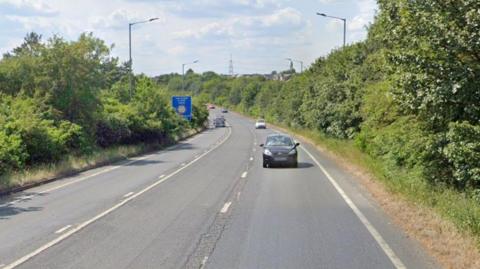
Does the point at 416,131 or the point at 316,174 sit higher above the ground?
the point at 416,131

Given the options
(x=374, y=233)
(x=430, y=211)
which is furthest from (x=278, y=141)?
(x=374, y=233)

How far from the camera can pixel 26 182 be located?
23359 millimetres

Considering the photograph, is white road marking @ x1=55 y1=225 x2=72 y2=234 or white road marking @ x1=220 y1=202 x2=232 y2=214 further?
white road marking @ x1=220 y1=202 x2=232 y2=214

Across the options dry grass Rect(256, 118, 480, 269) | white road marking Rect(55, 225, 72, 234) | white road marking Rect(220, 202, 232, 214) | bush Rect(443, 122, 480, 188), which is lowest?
white road marking Rect(220, 202, 232, 214)

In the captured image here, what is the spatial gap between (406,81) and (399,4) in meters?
2.06

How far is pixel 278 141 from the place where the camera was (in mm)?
31391

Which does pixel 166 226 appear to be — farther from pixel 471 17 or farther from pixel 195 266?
pixel 471 17

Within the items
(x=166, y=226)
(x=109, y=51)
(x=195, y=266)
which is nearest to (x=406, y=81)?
(x=166, y=226)

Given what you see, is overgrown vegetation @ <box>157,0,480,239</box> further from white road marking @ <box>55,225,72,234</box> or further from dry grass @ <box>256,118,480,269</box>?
white road marking @ <box>55,225,72,234</box>

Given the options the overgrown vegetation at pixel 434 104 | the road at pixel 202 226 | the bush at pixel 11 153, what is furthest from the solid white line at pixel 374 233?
the bush at pixel 11 153

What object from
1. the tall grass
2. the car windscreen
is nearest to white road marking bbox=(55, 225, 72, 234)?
the tall grass

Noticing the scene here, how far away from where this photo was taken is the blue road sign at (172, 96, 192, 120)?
78312 millimetres

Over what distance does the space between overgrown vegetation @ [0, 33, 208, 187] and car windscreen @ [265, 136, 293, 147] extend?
8926mm

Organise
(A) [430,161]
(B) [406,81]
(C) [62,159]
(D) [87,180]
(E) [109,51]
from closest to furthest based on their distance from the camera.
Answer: (B) [406,81]
(A) [430,161]
(D) [87,180]
(C) [62,159]
(E) [109,51]
